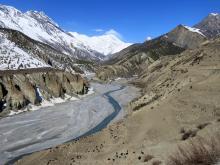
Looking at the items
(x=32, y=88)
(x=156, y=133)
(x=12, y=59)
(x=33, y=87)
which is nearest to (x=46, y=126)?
(x=156, y=133)

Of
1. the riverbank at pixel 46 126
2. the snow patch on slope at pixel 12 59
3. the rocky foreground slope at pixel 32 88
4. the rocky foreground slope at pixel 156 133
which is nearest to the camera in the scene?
the rocky foreground slope at pixel 156 133

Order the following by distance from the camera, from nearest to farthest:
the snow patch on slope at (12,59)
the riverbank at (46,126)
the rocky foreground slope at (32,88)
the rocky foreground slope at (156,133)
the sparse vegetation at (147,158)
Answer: the sparse vegetation at (147,158), the rocky foreground slope at (156,133), the riverbank at (46,126), the rocky foreground slope at (32,88), the snow patch on slope at (12,59)

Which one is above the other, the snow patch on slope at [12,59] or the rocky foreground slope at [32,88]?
the snow patch on slope at [12,59]

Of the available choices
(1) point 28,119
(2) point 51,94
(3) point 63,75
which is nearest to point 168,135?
(1) point 28,119

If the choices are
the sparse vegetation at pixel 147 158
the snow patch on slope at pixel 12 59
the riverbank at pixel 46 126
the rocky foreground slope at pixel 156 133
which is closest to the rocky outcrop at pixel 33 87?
the riverbank at pixel 46 126

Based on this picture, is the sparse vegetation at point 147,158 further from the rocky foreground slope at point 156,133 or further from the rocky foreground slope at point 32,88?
the rocky foreground slope at point 32,88

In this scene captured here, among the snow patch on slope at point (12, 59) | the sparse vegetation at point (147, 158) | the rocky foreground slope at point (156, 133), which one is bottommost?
the sparse vegetation at point (147, 158)

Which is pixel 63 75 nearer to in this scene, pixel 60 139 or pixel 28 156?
pixel 60 139

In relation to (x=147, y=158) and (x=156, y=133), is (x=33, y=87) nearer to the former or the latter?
(x=156, y=133)
